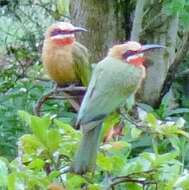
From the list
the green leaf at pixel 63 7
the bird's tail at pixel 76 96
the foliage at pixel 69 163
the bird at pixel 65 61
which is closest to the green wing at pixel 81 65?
the bird at pixel 65 61

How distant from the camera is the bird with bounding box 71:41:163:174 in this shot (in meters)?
1.67

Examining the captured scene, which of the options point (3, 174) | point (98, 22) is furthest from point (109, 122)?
point (98, 22)

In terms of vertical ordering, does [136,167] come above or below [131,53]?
below

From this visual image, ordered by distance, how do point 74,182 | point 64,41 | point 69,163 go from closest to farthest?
1. point 74,182
2. point 69,163
3. point 64,41

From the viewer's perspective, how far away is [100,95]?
1.75 metres

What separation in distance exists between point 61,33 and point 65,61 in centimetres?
30

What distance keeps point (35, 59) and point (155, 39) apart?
4.17ft

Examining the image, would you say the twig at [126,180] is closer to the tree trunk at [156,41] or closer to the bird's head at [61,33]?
the bird's head at [61,33]

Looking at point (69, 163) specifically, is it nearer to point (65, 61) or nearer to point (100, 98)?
point (100, 98)

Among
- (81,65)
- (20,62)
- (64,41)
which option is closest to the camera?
(64,41)

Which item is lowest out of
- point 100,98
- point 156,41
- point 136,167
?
point 156,41

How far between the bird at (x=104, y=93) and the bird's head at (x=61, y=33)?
51 centimetres

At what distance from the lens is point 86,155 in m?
1.64

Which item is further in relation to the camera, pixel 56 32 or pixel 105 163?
pixel 56 32
